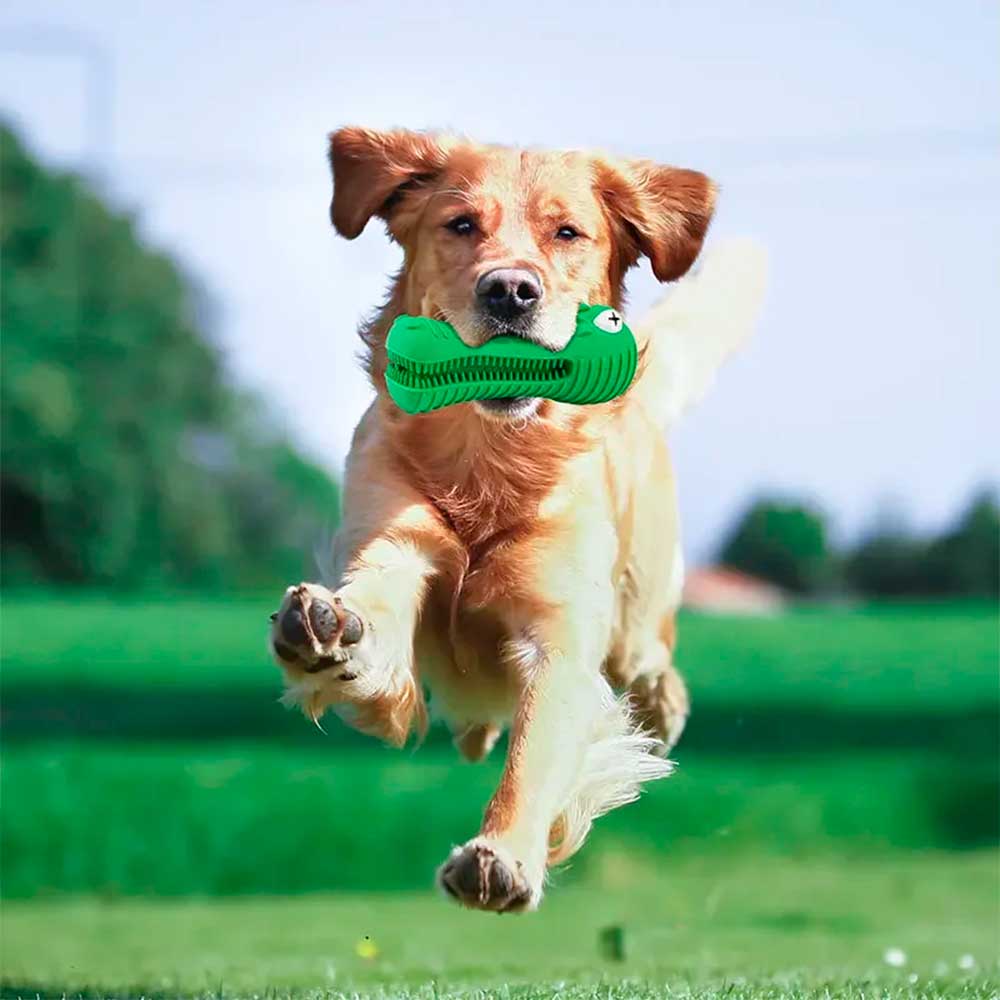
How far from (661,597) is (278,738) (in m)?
9.60

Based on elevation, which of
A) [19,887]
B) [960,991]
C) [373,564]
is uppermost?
[373,564]

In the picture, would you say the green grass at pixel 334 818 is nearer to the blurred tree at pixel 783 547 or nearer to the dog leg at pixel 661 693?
the dog leg at pixel 661 693

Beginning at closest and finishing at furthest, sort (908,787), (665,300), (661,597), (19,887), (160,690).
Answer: (661,597) → (665,300) → (19,887) → (908,787) → (160,690)

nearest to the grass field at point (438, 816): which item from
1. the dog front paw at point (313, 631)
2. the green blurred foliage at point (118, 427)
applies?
the dog front paw at point (313, 631)

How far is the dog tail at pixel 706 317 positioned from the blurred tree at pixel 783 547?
14639 mm

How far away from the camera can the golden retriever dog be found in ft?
14.4

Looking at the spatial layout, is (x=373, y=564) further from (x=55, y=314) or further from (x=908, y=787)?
(x=55, y=314)

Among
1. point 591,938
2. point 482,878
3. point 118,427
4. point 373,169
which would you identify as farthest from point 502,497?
point 118,427

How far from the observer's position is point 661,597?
6012 millimetres

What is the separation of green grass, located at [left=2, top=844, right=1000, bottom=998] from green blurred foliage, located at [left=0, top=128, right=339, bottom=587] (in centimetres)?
1340

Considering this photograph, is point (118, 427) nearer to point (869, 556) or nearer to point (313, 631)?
point (869, 556)

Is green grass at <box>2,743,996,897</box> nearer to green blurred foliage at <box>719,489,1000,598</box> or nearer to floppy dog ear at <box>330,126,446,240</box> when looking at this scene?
green blurred foliage at <box>719,489,1000,598</box>

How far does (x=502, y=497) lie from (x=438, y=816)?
8.86m

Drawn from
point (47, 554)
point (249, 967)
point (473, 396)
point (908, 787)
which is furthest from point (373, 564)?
point (47, 554)
